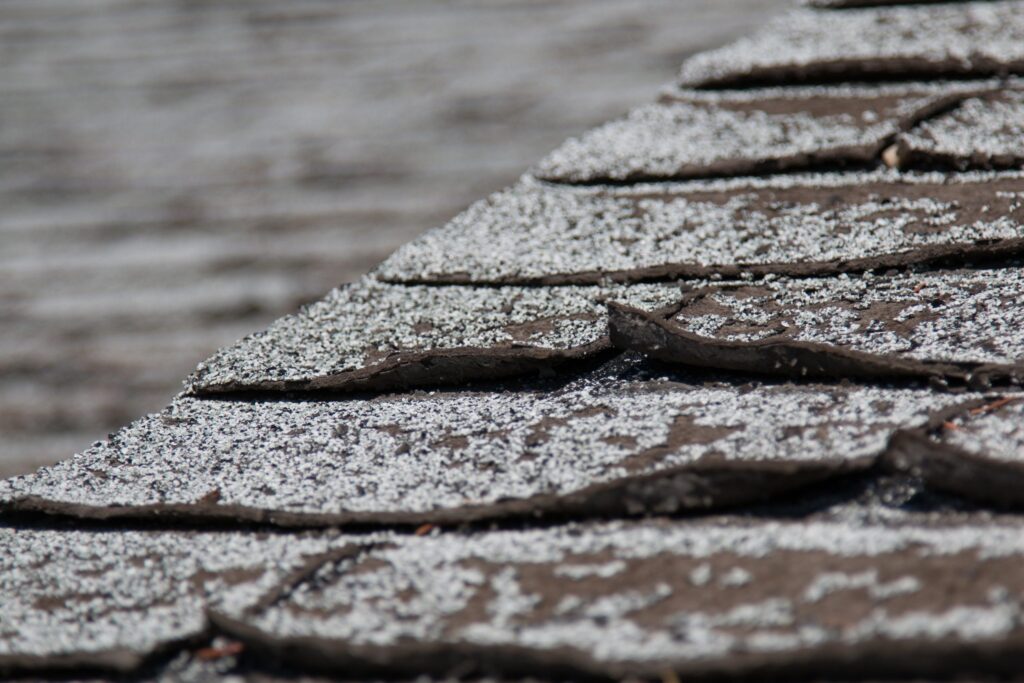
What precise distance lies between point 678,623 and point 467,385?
0.35 metres

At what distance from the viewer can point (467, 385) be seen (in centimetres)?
87

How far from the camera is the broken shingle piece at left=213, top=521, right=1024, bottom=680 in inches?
20.3

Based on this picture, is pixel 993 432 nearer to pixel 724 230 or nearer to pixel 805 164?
pixel 724 230

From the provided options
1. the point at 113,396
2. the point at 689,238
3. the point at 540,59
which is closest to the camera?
the point at 689,238

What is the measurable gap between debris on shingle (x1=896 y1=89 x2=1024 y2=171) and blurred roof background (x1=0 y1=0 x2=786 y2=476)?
67 cm

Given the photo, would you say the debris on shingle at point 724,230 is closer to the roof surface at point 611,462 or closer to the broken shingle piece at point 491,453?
the roof surface at point 611,462

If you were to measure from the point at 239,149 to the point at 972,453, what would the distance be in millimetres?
1746

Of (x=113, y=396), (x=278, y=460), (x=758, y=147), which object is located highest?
(x=758, y=147)

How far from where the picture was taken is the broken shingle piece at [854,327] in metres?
0.77

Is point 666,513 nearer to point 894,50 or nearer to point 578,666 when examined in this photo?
point 578,666

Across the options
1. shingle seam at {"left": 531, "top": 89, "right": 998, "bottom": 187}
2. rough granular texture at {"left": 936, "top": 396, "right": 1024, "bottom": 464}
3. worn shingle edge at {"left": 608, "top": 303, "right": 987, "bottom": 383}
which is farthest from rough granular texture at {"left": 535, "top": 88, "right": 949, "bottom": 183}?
rough granular texture at {"left": 936, "top": 396, "right": 1024, "bottom": 464}

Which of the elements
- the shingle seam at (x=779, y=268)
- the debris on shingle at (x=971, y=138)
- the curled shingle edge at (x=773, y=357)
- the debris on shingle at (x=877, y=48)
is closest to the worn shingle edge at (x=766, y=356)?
the curled shingle edge at (x=773, y=357)

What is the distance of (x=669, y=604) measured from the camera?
1.86 feet

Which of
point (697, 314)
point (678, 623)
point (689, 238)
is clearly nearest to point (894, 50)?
point (689, 238)
